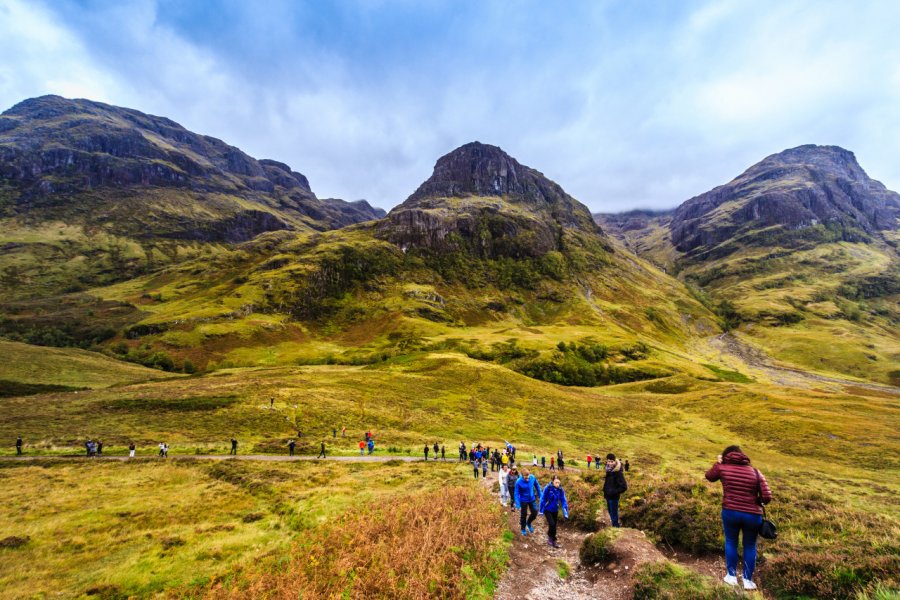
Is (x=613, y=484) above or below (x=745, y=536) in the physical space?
below

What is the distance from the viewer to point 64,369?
10281 cm

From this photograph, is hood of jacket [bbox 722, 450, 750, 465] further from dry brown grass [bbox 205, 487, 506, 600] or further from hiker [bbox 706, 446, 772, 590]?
dry brown grass [bbox 205, 487, 506, 600]

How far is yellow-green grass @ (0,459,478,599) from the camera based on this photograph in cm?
1534

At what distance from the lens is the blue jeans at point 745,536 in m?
9.70

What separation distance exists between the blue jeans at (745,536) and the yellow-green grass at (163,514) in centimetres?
1533

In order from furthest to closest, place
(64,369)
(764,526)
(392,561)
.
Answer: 1. (64,369)
2. (392,561)
3. (764,526)

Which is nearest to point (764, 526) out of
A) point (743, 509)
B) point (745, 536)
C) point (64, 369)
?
point (743, 509)

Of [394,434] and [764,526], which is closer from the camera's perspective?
[764,526]

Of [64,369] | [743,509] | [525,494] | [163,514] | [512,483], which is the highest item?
[743,509]

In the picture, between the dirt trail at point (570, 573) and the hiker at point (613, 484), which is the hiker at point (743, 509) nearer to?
the dirt trail at point (570, 573)

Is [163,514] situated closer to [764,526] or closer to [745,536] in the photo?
[745,536]

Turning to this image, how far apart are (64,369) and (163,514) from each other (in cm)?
11705

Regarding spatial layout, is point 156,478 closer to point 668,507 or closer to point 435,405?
point 668,507

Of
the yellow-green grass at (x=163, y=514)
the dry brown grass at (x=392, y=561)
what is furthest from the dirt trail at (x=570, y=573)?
the yellow-green grass at (x=163, y=514)
